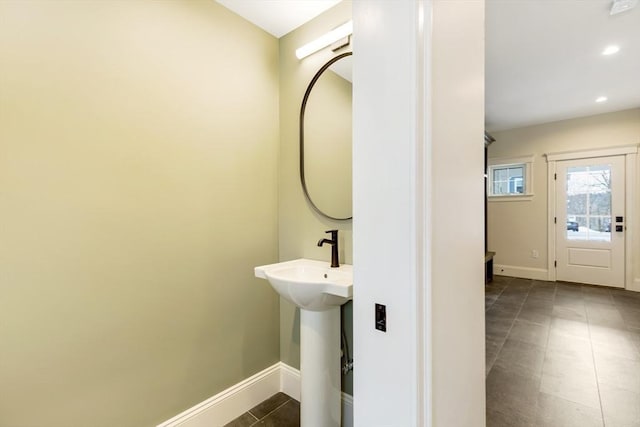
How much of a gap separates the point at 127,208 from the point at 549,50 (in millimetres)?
3717

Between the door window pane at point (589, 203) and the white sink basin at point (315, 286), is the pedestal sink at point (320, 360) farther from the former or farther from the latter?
the door window pane at point (589, 203)

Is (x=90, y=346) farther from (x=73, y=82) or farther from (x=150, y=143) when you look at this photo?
(x=73, y=82)

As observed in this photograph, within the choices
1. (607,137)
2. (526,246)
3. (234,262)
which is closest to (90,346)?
(234,262)

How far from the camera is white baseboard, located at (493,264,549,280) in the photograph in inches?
195

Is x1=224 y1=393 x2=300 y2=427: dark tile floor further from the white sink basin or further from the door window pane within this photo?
the door window pane

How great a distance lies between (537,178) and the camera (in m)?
4.96

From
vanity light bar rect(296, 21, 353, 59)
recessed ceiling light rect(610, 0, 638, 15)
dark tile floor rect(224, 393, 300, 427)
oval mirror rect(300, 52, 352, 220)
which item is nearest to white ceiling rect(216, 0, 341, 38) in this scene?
vanity light bar rect(296, 21, 353, 59)

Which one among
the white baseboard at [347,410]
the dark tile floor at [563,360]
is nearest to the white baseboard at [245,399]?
the white baseboard at [347,410]

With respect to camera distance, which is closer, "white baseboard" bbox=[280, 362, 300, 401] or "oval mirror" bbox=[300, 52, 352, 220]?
"oval mirror" bbox=[300, 52, 352, 220]

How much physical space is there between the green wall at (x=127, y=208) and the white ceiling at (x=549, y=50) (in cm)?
51

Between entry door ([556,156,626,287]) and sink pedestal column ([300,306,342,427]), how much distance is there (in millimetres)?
5244

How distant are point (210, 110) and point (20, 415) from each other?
159cm

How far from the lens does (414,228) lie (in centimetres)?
73

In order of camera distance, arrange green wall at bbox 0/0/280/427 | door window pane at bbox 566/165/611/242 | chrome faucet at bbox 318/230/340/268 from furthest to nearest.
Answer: door window pane at bbox 566/165/611/242
chrome faucet at bbox 318/230/340/268
green wall at bbox 0/0/280/427
